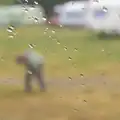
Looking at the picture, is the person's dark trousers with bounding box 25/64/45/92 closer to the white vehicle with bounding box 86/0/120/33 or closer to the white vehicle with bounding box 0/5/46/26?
the white vehicle with bounding box 0/5/46/26

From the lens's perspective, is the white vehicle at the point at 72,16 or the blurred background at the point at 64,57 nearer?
the blurred background at the point at 64,57

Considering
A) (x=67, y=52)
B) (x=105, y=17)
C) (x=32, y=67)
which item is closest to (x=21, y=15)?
(x=32, y=67)

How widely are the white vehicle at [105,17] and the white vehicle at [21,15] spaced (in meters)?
0.44

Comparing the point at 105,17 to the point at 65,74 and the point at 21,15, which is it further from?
the point at 21,15

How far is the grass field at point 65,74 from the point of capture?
2611 mm

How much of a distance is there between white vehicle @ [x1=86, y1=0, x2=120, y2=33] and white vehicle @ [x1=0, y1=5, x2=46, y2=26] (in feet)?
1.45

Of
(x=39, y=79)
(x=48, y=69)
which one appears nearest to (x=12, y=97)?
→ (x=39, y=79)

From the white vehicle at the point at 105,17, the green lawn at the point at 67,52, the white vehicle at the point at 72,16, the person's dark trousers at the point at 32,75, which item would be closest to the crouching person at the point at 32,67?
the person's dark trousers at the point at 32,75

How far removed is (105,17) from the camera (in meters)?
3.49

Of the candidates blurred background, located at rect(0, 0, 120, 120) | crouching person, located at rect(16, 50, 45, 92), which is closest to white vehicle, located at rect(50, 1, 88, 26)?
blurred background, located at rect(0, 0, 120, 120)

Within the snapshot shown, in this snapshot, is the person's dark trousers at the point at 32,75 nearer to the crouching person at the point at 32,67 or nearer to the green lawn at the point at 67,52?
the crouching person at the point at 32,67

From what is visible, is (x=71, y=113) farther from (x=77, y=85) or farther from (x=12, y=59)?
(x=12, y=59)

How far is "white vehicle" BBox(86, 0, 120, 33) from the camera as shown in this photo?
3141 millimetres

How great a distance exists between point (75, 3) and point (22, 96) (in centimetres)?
68
